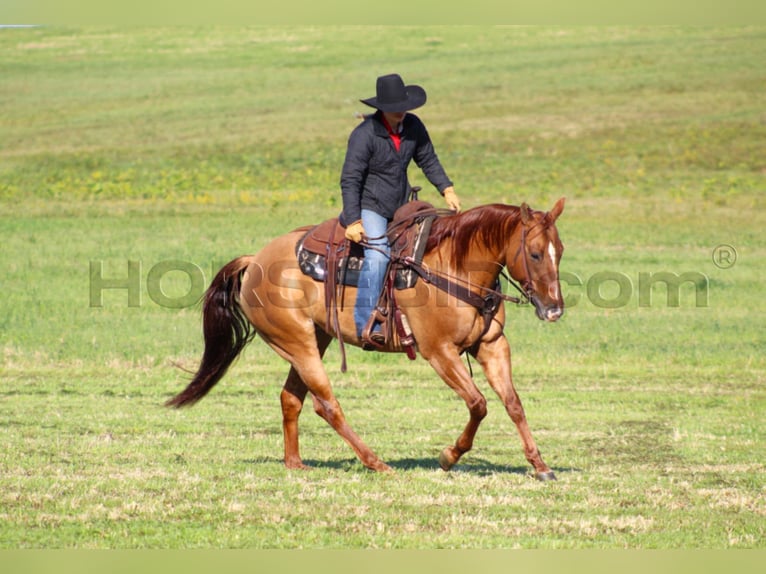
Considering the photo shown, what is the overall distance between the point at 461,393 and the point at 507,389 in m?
0.36

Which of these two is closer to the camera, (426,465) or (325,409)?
(325,409)

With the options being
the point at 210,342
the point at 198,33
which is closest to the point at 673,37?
the point at 198,33

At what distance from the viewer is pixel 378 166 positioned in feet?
32.6

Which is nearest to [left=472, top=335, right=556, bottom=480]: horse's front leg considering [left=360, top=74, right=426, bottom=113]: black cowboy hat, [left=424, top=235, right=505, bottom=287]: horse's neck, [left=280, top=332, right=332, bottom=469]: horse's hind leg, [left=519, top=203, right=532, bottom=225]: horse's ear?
[left=424, top=235, right=505, bottom=287]: horse's neck

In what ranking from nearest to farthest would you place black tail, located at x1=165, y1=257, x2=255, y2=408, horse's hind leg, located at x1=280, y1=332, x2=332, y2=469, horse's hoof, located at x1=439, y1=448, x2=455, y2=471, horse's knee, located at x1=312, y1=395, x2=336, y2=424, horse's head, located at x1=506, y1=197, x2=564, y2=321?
horse's head, located at x1=506, y1=197, x2=564, y2=321 → horse's hoof, located at x1=439, y1=448, x2=455, y2=471 → horse's knee, located at x1=312, y1=395, x2=336, y2=424 → horse's hind leg, located at x1=280, y1=332, x2=332, y2=469 → black tail, located at x1=165, y1=257, x2=255, y2=408

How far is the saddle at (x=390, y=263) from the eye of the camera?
389 inches

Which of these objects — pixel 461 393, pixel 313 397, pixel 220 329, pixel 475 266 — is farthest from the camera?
pixel 220 329

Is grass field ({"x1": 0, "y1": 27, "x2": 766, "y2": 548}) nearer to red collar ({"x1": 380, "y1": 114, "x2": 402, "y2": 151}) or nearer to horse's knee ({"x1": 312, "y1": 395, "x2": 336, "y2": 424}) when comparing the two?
horse's knee ({"x1": 312, "y1": 395, "x2": 336, "y2": 424})

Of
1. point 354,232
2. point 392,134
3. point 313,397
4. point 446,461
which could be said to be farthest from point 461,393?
point 392,134

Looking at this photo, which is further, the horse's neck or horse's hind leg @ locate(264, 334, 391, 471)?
horse's hind leg @ locate(264, 334, 391, 471)

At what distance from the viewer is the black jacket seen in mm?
9828

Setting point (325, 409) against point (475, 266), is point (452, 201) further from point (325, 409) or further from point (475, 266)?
point (325, 409)

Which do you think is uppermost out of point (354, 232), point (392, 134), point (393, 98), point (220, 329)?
point (393, 98)

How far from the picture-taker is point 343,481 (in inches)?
371
